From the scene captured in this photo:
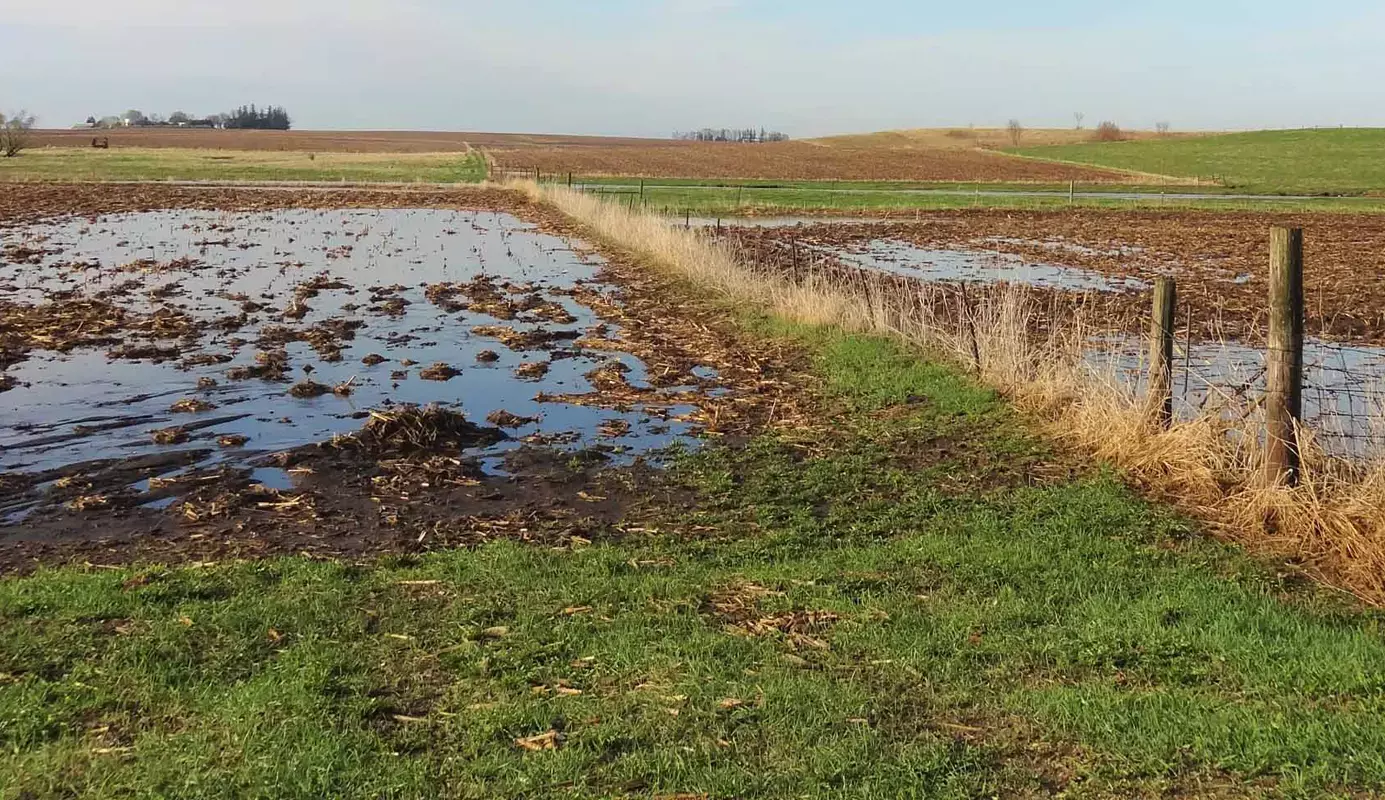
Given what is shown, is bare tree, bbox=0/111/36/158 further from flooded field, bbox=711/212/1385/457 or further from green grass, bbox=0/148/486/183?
flooded field, bbox=711/212/1385/457

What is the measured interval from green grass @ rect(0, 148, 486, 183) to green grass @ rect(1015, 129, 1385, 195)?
4881 centimetres

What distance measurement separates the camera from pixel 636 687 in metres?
4.73

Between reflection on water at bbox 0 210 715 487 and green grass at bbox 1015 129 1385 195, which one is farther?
green grass at bbox 1015 129 1385 195

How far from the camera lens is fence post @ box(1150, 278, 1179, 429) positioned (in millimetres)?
8477

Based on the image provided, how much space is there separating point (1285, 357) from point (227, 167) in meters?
71.1

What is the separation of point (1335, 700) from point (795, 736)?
7.69 feet

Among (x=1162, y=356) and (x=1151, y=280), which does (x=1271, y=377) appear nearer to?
(x=1162, y=356)

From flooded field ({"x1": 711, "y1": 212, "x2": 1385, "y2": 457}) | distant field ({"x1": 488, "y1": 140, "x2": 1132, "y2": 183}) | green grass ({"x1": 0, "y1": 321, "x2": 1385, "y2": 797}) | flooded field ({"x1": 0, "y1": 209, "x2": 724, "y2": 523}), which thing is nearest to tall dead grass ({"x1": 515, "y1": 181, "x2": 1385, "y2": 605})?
flooded field ({"x1": 711, "y1": 212, "x2": 1385, "y2": 457})

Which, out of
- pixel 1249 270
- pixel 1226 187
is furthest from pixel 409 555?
pixel 1226 187

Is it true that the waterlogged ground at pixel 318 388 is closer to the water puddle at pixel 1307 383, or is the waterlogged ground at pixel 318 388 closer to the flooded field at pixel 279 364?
the flooded field at pixel 279 364

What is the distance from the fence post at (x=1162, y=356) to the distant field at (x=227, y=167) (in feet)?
174

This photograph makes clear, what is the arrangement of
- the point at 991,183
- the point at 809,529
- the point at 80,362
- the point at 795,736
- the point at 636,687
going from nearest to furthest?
the point at 795,736, the point at 636,687, the point at 809,529, the point at 80,362, the point at 991,183

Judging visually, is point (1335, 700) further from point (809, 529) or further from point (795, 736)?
point (809, 529)

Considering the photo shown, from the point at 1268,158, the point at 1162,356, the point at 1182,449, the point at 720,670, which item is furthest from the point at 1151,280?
the point at 1268,158
